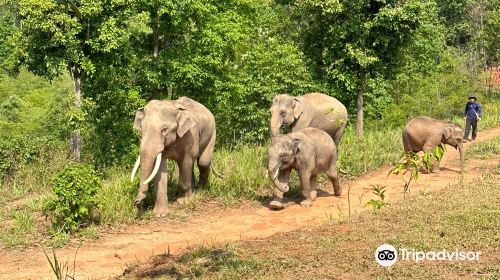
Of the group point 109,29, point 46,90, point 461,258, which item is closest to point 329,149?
point 461,258

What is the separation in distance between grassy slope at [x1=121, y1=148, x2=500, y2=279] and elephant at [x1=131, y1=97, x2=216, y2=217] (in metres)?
2.34

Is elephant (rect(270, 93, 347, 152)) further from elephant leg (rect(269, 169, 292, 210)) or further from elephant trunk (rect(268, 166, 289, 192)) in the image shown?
elephant trunk (rect(268, 166, 289, 192))

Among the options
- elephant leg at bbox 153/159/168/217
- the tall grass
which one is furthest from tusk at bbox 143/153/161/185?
the tall grass

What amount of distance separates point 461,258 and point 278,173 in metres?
4.59

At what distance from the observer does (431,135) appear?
12.8m

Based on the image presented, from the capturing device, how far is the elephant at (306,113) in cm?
1179

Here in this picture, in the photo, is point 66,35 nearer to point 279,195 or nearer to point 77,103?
point 77,103

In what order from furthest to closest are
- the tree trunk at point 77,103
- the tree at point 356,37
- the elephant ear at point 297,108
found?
the tree at point 356,37, the tree trunk at point 77,103, the elephant ear at point 297,108

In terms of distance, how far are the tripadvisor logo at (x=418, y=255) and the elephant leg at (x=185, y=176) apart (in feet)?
16.2

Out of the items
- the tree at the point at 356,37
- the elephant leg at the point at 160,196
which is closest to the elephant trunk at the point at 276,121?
the elephant leg at the point at 160,196

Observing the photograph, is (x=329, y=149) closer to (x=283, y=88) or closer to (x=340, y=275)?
(x=340, y=275)

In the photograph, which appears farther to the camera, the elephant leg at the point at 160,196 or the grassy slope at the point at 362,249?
the elephant leg at the point at 160,196

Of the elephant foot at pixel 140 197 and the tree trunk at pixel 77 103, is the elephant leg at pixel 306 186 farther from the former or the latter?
the tree trunk at pixel 77 103

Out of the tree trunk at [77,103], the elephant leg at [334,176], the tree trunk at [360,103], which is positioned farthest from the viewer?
the tree trunk at [360,103]
